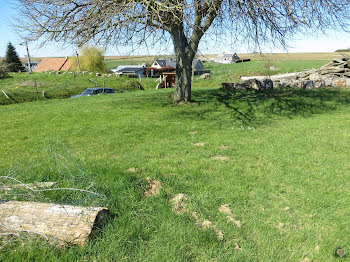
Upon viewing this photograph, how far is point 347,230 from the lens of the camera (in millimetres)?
3398

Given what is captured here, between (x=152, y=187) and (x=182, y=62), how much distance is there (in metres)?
7.60

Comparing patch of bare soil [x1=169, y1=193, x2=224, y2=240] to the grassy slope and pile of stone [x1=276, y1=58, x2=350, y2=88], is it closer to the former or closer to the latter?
the grassy slope

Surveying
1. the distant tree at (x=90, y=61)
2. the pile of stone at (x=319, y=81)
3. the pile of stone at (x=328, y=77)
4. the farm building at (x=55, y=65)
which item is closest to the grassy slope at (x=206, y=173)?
the pile of stone at (x=319, y=81)

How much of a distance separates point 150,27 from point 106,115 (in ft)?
11.9

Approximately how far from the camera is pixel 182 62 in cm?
1097

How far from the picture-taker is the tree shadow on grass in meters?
9.98

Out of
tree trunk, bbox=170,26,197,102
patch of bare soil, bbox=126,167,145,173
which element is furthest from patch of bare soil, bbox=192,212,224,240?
tree trunk, bbox=170,26,197,102

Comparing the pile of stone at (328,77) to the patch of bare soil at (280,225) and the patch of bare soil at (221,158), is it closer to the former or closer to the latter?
the patch of bare soil at (221,158)

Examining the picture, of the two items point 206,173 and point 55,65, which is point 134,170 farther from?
point 55,65

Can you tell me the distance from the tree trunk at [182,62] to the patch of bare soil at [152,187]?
7.05 meters

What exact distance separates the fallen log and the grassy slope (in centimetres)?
14

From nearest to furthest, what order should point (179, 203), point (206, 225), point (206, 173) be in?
1. point (206, 225)
2. point (179, 203)
3. point (206, 173)

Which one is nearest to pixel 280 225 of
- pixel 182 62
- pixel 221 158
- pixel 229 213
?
pixel 229 213

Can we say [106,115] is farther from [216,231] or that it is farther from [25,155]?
[216,231]
